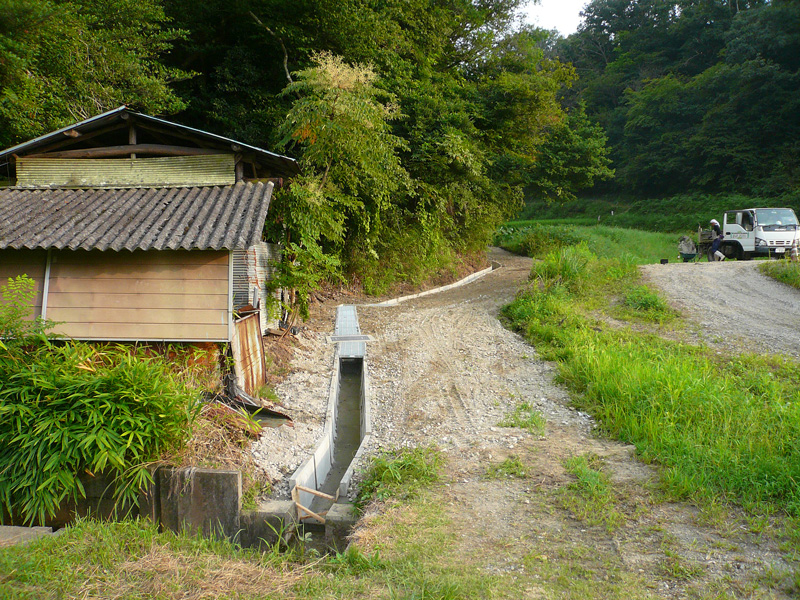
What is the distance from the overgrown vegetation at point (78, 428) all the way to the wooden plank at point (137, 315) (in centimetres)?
137

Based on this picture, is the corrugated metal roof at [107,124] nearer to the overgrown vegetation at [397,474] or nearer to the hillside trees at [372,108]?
the hillside trees at [372,108]

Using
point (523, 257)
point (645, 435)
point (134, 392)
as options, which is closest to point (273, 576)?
point (134, 392)

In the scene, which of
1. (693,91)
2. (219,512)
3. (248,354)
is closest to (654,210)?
(693,91)

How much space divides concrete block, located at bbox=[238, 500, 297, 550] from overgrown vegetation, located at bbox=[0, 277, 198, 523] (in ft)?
3.56

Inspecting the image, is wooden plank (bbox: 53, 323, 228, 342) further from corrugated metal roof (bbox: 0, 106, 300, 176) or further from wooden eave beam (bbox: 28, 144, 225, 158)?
wooden eave beam (bbox: 28, 144, 225, 158)

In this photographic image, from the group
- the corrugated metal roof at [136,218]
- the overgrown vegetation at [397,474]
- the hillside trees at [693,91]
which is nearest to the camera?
the overgrown vegetation at [397,474]

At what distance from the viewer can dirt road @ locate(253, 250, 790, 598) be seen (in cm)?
378

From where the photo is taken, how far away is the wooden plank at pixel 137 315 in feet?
22.6

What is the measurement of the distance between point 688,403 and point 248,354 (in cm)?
615

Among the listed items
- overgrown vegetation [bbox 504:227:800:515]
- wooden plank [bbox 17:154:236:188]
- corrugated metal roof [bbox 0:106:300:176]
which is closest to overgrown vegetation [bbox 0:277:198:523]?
wooden plank [bbox 17:154:236:188]

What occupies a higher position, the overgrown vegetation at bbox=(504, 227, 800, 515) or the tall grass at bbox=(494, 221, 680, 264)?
the tall grass at bbox=(494, 221, 680, 264)

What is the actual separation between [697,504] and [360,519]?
3.11m

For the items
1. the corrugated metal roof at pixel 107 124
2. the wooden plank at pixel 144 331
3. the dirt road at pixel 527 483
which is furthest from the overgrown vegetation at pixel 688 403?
the corrugated metal roof at pixel 107 124

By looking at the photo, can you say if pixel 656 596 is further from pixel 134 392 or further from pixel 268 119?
pixel 268 119
